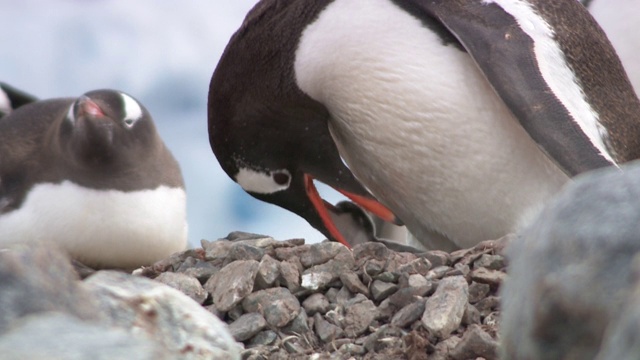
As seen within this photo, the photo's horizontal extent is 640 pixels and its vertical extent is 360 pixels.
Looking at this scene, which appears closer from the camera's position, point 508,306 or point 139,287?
point 508,306

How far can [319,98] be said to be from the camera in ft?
11.1

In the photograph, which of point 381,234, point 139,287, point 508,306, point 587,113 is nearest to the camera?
point 508,306

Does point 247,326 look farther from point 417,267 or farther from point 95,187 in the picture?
point 95,187

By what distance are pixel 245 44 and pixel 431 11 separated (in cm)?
68

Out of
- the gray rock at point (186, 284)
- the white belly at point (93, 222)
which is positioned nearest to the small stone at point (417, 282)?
the gray rock at point (186, 284)

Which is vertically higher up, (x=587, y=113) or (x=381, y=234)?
(x=587, y=113)

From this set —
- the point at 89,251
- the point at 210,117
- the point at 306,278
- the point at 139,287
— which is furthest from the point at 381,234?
the point at 139,287

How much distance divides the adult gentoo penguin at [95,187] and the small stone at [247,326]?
1127 mm

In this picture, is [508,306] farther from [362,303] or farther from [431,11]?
[431,11]

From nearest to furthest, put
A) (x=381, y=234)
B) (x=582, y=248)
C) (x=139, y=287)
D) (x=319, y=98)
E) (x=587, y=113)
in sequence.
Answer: (x=582, y=248), (x=139, y=287), (x=587, y=113), (x=319, y=98), (x=381, y=234)

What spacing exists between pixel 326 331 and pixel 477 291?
390 millimetres

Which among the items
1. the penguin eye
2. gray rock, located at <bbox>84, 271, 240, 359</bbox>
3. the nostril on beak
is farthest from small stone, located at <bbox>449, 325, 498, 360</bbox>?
the nostril on beak

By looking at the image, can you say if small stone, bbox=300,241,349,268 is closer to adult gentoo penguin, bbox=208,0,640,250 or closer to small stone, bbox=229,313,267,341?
small stone, bbox=229,313,267,341

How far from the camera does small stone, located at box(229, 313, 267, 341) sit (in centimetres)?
245
